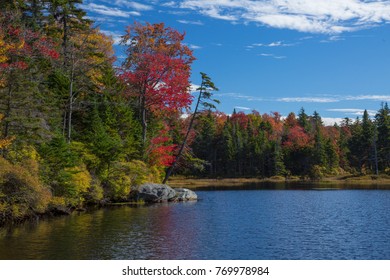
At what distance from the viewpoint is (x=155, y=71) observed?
53.9m

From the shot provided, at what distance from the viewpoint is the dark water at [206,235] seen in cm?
2142

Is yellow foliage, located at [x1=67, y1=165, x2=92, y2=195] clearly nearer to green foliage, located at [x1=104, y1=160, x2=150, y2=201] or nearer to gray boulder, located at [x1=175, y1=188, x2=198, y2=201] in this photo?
green foliage, located at [x1=104, y1=160, x2=150, y2=201]

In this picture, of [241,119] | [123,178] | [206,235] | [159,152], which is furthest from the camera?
[241,119]

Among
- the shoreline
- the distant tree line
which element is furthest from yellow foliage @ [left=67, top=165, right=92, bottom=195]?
the distant tree line

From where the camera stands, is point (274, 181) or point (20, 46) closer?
point (20, 46)

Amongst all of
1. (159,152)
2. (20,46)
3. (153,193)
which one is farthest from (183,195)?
(20,46)

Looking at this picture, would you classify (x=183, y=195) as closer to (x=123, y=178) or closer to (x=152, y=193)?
(x=152, y=193)

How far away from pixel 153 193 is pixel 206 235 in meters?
21.6

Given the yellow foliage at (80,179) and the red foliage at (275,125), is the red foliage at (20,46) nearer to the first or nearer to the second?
the yellow foliage at (80,179)

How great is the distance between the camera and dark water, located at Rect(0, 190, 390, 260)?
21422 mm

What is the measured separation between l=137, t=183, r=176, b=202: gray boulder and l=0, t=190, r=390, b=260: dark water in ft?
28.2

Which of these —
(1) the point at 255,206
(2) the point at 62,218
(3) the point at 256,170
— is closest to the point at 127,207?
(2) the point at 62,218

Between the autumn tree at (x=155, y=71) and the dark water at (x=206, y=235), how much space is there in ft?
66.1
